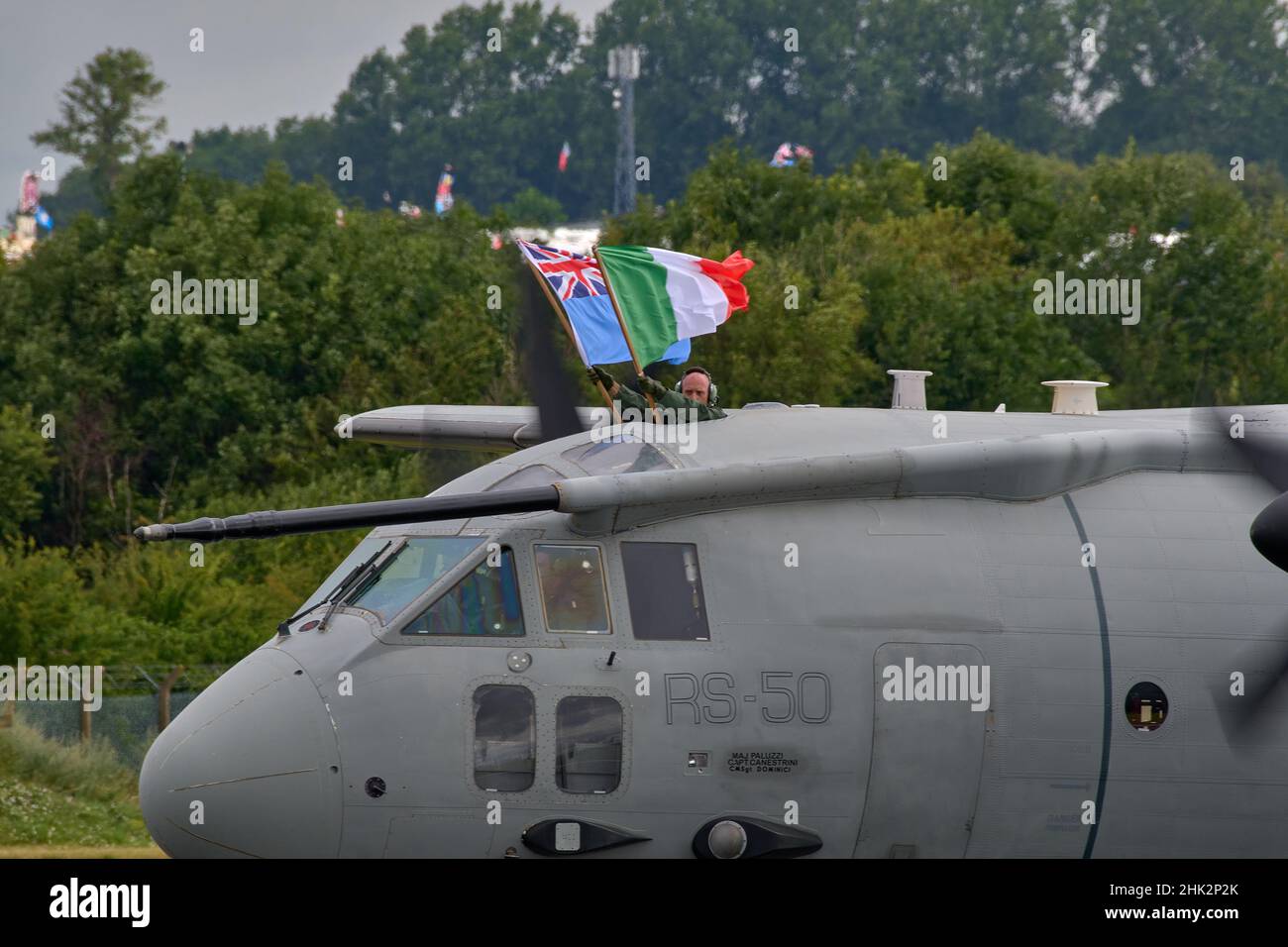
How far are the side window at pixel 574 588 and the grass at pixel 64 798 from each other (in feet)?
40.8

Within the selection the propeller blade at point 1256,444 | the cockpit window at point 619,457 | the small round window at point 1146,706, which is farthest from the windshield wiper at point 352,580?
the propeller blade at point 1256,444

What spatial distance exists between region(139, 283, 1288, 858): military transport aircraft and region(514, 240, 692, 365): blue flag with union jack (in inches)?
91.8

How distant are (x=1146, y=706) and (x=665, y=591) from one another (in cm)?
394

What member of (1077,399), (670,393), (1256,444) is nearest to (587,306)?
(670,393)

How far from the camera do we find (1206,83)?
162 meters

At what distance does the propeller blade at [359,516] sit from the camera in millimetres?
13352

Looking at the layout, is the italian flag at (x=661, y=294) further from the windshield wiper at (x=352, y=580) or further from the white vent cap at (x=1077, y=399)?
the windshield wiper at (x=352, y=580)

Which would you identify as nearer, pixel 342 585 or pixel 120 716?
pixel 342 585

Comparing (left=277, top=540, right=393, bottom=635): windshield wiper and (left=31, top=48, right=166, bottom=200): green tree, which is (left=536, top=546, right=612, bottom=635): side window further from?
(left=31, top=48, right=166, bottom=200): green tree

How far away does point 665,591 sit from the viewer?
46.9 feet

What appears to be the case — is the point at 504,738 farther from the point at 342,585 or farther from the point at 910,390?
the point at 910,390

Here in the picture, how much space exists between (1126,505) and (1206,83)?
158m

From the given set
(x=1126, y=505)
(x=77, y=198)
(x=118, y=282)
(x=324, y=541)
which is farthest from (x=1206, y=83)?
(x=1126, y=505)

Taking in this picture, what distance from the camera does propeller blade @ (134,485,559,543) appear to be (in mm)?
13352
